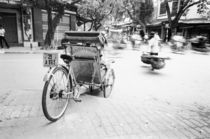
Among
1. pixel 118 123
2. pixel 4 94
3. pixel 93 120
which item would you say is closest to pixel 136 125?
pixel 118 123

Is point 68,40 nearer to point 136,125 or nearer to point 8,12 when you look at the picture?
point 136,125

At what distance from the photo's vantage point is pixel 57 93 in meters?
3.36

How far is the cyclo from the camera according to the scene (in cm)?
335

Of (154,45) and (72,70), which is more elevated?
(154,45)

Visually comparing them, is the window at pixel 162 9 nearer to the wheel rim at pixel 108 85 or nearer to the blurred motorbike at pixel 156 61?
the blurred motorbike at pixel 156 61

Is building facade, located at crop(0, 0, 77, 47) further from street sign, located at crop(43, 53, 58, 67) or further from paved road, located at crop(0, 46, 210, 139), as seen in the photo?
street sign, located at crop(43, 53, 58, 67)

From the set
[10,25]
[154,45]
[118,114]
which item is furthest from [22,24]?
[118,114]

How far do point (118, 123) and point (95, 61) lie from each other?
5.24ft

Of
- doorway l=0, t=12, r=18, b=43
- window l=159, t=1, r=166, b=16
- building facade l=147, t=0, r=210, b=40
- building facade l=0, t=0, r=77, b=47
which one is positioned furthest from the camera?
window l=159, t=1, r=166, b=16

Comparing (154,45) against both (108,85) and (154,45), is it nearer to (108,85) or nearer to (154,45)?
(154,45)

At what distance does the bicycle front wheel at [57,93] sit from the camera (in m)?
3.15

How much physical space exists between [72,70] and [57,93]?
95 cm

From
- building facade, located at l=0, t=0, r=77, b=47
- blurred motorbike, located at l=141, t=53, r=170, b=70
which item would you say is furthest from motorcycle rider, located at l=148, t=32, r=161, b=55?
building facade, located at l=0, t=0, r=77, b=47

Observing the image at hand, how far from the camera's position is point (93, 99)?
14.7 feet
